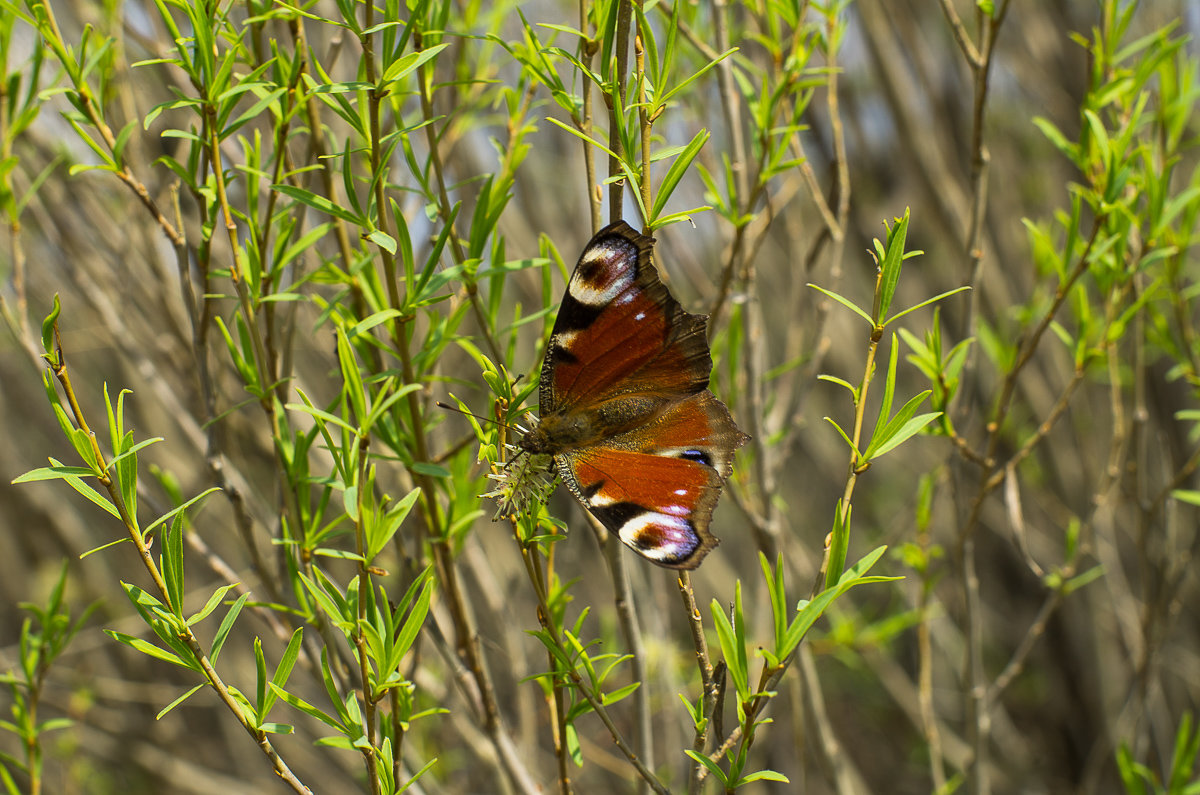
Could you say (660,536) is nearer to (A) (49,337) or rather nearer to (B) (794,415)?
(A) (49,337)

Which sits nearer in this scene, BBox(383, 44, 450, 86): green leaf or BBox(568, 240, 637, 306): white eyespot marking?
BBox(383, 44, 450, 86): green leaf

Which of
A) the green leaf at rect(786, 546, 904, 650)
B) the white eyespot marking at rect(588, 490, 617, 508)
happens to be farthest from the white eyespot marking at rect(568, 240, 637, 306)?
the green leaf at rect(786, 546, 904, 650)

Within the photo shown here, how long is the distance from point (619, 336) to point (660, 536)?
382 mm

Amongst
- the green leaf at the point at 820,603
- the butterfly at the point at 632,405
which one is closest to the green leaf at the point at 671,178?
the butterfly at the point at 632,405

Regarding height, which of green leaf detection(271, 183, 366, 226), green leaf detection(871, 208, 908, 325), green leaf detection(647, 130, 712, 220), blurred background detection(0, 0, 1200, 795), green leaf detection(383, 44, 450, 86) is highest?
green leaf detection(383, 44, 450, 86)

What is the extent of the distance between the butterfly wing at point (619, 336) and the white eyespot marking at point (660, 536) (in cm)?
28

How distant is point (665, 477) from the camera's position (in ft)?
3.80

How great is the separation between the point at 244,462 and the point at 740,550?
266cm

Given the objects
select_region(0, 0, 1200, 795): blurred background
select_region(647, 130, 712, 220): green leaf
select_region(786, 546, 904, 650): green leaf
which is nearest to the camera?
select_region(786, 546, 904, 650): green leaf

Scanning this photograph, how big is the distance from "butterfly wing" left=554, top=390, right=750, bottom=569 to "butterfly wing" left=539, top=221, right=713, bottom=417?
5 cm

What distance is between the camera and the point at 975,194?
141 centimetres

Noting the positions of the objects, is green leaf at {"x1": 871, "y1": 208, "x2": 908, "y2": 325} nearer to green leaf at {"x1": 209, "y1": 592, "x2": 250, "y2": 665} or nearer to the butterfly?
the butterfly

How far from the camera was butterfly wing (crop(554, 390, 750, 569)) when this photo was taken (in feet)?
3.11

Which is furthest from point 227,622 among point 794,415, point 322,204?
point 794,415
